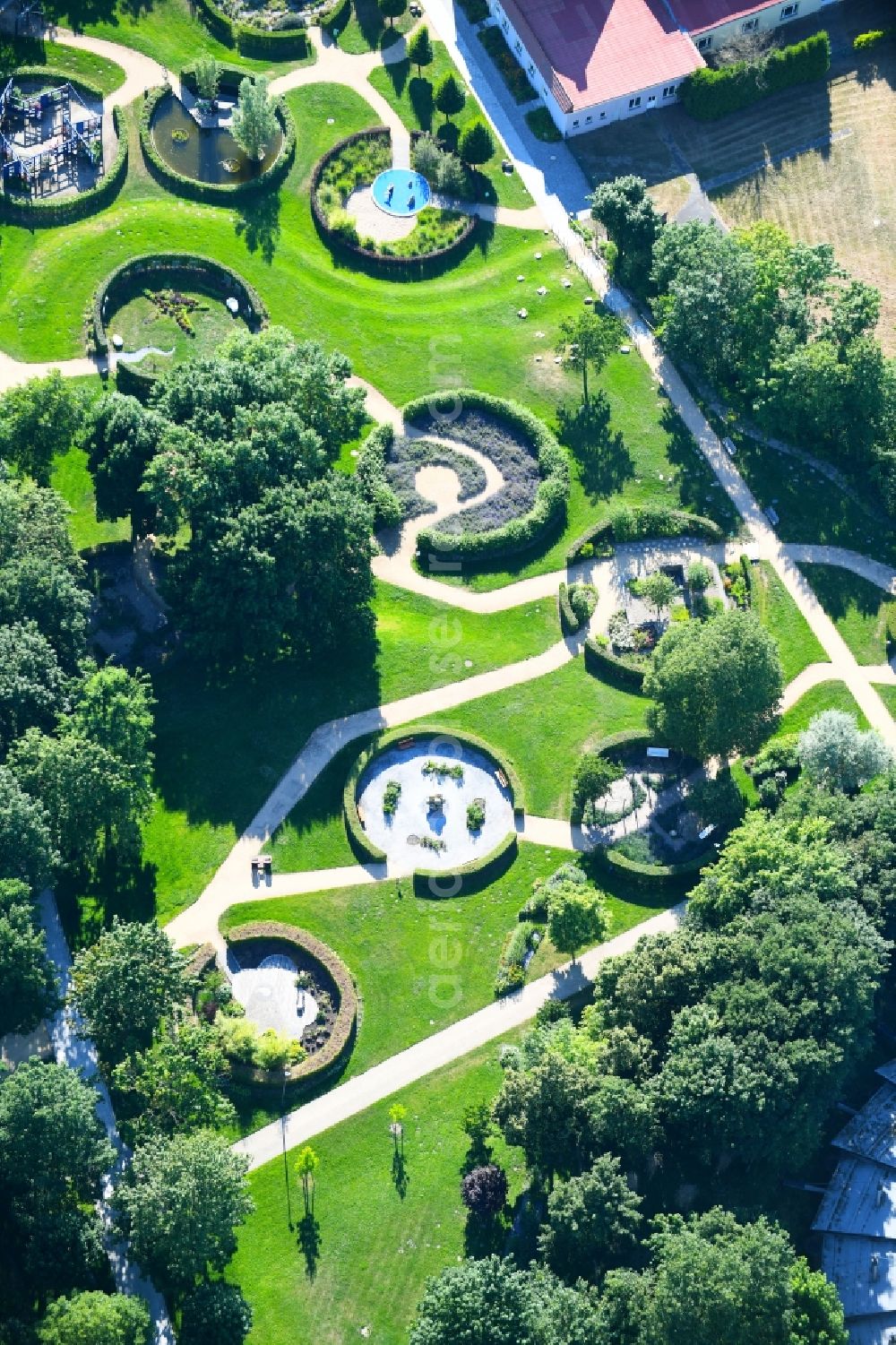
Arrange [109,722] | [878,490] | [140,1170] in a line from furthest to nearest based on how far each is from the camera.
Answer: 1. [878,490]
2. [109,722]
3. [140,1170]

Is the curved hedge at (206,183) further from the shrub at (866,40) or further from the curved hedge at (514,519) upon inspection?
the shrub at (866,40)

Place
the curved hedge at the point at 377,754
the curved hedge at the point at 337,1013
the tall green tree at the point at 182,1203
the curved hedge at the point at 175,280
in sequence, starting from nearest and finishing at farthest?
the tall green tree at the point at 182,1203 → the curved hedge at the point at 337,1013 → the curved hedge at the point at 377,754 → the curved hedge at the point at 175,280

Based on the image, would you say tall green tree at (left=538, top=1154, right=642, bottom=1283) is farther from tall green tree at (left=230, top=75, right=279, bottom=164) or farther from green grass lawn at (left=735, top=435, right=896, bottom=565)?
tall green tree at (left=230, top=75, right=279, bottom=164)

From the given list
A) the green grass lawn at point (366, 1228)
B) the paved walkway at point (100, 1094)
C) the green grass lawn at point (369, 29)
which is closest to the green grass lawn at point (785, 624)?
the green grass lawn at point (366, 1228)

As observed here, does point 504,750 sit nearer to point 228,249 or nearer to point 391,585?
point 391,585

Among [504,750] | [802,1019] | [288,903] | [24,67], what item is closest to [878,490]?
[504,750]

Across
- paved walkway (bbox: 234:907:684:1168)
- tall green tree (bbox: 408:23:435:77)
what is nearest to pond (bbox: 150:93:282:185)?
tall green tree (bbox: 408:23:435:77)
